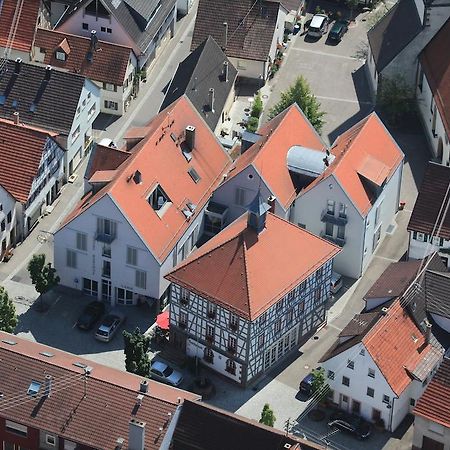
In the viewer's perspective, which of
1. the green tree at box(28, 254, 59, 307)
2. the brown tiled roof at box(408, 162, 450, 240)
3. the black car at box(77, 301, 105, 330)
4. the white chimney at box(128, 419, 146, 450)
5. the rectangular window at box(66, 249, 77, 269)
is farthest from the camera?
the brown tiled roof at box(408, 162, 450, 240)

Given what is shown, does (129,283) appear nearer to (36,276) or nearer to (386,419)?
(36,276)

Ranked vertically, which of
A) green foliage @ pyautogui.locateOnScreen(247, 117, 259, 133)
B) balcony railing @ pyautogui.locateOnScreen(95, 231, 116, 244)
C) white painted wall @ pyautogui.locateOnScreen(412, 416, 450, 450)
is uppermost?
balcony railing @ pyautogui.locateOnScreen(95, 231, 116, 244)

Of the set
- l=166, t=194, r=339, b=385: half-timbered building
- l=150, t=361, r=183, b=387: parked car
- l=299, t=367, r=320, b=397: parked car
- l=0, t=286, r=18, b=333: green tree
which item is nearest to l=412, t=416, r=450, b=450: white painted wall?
l=299, t=367, r=320, b=397: parked car

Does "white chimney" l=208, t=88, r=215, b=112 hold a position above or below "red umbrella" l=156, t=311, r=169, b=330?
above

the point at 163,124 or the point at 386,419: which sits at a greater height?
the point at 163,124

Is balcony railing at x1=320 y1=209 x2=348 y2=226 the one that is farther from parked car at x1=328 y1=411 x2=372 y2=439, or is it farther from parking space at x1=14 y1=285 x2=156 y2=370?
parked car at x1=328 y1=411 x2=372 y2=439

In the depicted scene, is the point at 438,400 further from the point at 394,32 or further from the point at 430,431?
the point at 394,32

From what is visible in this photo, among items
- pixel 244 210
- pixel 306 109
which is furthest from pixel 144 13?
pixel 244 210

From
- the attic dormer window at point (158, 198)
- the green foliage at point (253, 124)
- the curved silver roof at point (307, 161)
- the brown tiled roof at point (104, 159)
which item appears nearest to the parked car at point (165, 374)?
the attic dormer window at point (158, 198)

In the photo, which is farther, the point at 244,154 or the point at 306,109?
the point at 306,109
